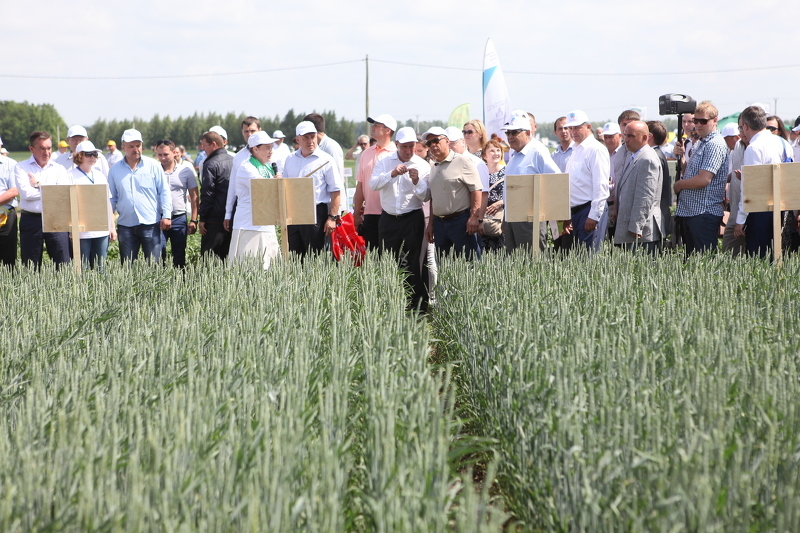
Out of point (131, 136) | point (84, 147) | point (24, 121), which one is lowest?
point (84, 147)

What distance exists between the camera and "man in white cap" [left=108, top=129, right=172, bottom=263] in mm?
7480

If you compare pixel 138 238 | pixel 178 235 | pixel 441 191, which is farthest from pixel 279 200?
pixel 178 235

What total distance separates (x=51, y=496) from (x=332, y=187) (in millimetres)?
5584

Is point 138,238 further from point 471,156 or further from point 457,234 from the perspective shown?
point 471,156

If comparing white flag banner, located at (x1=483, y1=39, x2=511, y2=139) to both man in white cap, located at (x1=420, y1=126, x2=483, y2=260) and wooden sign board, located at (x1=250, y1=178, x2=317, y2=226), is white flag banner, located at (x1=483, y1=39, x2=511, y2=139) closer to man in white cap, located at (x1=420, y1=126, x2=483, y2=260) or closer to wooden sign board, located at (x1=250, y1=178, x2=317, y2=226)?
man in white cap, located at (x1=420, y1=126, x2=483, y2=260)

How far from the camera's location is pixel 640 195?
20.9 feet

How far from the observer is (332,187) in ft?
24.3

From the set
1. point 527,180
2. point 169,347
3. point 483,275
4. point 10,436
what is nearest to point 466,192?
point 527,180

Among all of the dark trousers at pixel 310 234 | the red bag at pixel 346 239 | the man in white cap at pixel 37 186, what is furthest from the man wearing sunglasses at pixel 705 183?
the man in white cap at pixel 37 186

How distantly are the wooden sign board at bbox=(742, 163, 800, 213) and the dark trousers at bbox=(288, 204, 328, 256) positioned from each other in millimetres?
3637

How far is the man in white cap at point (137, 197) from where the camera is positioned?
7480mm

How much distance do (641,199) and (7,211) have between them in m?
5.71

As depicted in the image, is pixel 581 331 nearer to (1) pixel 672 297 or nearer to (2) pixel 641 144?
(1) pixel 672 297

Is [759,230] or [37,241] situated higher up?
[759,230]
